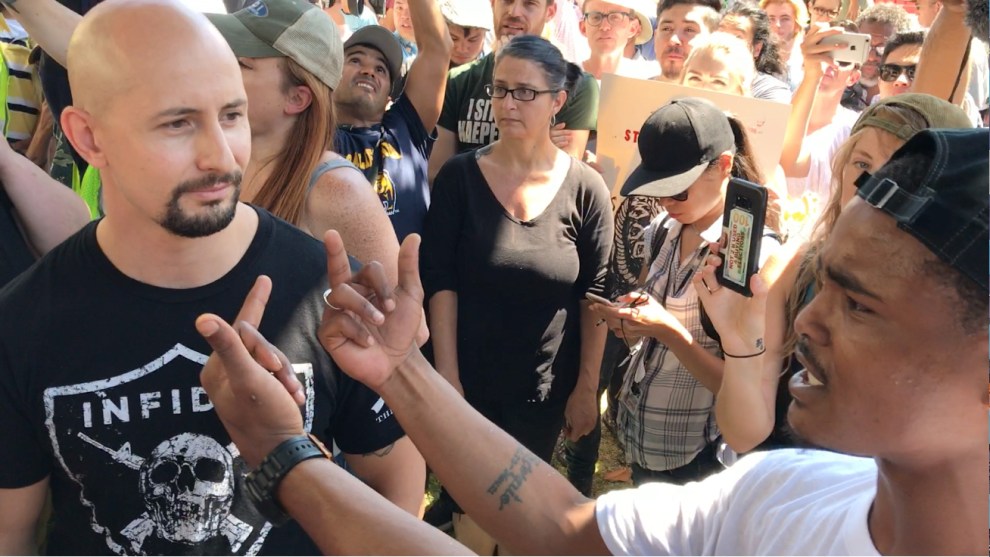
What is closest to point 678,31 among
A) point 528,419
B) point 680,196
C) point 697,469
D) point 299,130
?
point 680,196

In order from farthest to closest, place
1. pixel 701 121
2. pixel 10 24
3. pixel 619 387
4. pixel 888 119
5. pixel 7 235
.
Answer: pixel 10 24 < pixel 619 387 < pixel 701 121 < pixel 888 119 < pixel 7 235

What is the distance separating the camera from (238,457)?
5.44 feet

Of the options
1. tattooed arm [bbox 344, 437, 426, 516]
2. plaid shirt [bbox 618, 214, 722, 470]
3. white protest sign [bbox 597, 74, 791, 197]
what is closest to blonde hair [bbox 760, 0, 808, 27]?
white protest sign [bbox 597, 74, 791, 197]

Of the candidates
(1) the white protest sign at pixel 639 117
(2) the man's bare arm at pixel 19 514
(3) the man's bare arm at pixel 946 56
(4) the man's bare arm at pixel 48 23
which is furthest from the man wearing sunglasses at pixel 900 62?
(2) the man's bare arm at pixel 19 514

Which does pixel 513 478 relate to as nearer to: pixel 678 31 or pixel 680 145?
pixel 680 145

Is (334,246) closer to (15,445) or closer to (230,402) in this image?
(230,402)

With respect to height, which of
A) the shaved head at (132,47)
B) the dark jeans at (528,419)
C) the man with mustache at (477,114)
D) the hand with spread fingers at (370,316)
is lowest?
the dark jeans at (528,419)

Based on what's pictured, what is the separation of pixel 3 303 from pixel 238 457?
1.81 feet

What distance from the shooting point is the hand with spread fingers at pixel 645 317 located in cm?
249

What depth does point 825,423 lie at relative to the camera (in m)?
1.20

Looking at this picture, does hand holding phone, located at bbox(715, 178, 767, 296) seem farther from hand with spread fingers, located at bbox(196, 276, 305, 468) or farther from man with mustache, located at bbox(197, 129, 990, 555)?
hand with spread fingers, located at bbox(196, 276, 305, 468)

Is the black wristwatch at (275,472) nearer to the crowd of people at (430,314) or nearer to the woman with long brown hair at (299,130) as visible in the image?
the crowd of people at (430,314)

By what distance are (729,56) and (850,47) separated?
2.65 ft

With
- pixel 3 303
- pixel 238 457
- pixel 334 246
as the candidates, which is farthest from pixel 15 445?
pixel 334 246
